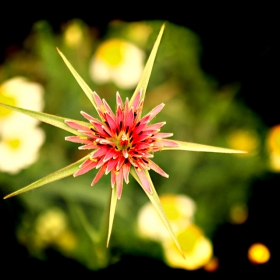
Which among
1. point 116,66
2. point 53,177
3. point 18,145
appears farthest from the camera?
point 116,66

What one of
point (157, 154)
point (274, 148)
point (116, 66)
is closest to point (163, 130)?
point (157, 154)

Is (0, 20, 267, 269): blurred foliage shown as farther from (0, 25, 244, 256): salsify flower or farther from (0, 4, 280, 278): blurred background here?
(0, 25, 244, 256): salsify flower

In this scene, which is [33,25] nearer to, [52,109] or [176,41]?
[52,109]

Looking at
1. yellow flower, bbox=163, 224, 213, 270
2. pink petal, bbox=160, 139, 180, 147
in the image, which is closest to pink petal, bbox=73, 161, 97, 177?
pink petal, bbox=160, 139, 180, 147

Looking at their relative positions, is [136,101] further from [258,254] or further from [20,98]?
[258,254]

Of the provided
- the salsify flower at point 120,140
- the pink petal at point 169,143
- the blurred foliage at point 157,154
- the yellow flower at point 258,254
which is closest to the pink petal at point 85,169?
the salsify flower at point 120,140

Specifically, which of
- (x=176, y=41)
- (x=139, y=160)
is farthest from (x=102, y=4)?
(x=139, y=160)
